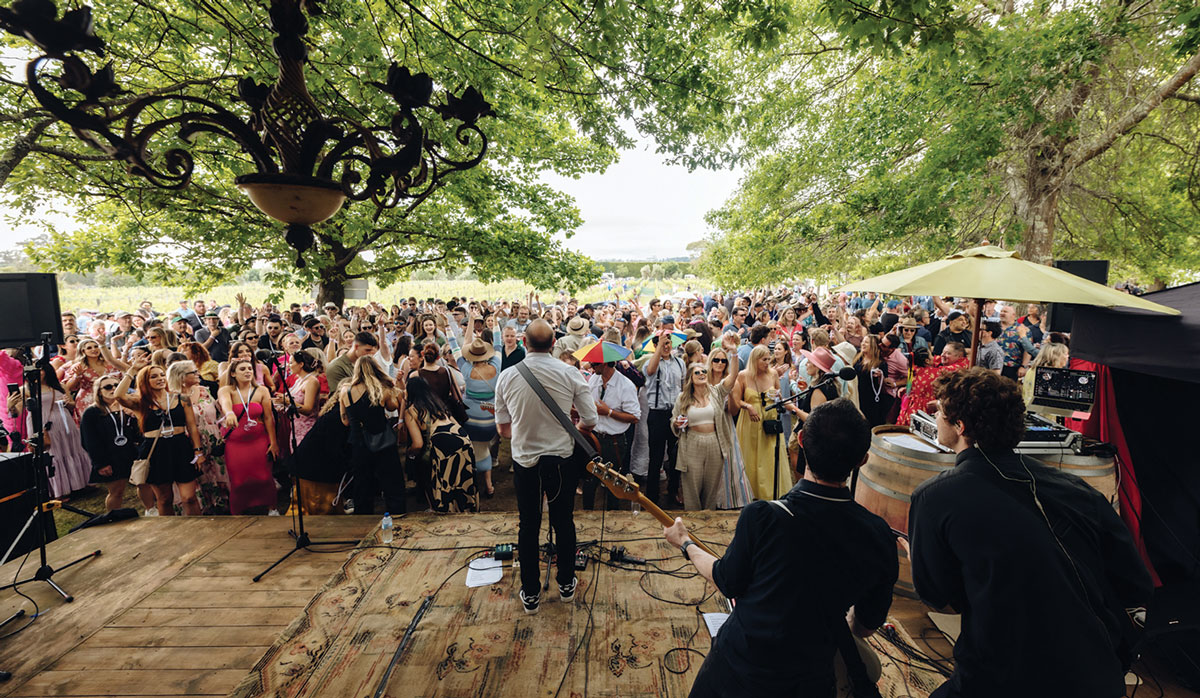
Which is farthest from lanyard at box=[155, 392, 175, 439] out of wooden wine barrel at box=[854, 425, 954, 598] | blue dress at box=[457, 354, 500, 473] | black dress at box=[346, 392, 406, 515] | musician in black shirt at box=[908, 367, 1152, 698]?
wooden wine barrel at box=[854, 425, 954, 598]

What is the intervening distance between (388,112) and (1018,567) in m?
6.01

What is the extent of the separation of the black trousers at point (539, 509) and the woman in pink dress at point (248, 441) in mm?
3533

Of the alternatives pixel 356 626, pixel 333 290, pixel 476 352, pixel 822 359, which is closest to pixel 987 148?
pixel 822 359

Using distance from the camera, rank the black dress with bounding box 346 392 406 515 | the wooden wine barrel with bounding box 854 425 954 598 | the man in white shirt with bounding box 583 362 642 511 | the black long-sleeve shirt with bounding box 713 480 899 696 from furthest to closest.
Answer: the man in white shirt with bounding box 583 362 642 511 < the black dress with bounding box 346 392 406 515 < the wooden wine barrel with bounding box 854 425 954 598 < the black long-sleeve shirt with bounding box 713 480 899 696

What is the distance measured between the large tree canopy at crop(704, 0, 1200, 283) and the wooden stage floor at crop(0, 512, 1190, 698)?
14.6 feet

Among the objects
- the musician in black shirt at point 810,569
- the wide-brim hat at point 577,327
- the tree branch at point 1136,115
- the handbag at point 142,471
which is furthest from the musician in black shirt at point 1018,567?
the tree branch at point 1136,115

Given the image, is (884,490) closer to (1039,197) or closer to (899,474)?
(899,474)

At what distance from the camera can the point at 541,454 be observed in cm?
330

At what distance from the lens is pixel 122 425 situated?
16.7 feet

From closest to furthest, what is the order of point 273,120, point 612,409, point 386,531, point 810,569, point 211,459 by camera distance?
point 810,569
point 273,120
point 386,531
point 211,459
point 612,409

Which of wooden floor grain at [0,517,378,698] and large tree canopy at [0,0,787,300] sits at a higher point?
large tree canopy at [0,0,787,300]

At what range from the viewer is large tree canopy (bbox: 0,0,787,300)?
152 inches

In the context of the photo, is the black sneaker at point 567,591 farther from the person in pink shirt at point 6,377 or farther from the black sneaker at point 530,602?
the person in pink shirt at point 6,377

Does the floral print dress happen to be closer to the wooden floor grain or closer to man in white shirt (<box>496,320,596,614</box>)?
the wooden floor grain
